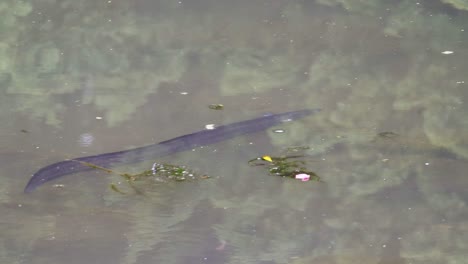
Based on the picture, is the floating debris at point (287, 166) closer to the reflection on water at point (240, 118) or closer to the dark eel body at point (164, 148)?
the reflection on water at point (240, 118)

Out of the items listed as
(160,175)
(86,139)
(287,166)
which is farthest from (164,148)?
(287,166)

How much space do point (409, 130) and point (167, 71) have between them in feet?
5.67

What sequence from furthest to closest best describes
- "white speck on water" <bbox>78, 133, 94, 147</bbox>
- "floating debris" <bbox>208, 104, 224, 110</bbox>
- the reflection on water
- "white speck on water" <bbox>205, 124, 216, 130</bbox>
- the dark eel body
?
"floating debris" <bbox>208, 104, 224, 110</bbox>
"white speck on water" <bbox>205, 124, 216, 130</bbox>
"white speck on water" <bbox>78, 133, 94, 147</bbox>
the dark eel body
the reflection on water

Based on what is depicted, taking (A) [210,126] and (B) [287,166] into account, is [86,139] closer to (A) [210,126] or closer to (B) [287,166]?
(A) [210,126]

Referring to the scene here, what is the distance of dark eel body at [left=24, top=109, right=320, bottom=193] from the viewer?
11.8 ft

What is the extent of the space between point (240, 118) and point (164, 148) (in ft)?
1.87

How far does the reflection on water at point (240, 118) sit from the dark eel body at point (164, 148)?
2.5 inches

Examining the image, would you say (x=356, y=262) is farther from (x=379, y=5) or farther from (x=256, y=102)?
(x=379, y=5)

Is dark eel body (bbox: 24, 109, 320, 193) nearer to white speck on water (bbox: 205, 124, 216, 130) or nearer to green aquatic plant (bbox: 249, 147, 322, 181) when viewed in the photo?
white speck on water (bbox: 205, 124, 216, 130)

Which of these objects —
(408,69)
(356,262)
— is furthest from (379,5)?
(356,262)

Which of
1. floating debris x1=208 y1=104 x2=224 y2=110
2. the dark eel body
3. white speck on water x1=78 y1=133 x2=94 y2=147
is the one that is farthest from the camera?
floating debris x1=208 y1=104 x2=224 y2=110

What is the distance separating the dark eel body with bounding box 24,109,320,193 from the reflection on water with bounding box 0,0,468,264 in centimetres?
6

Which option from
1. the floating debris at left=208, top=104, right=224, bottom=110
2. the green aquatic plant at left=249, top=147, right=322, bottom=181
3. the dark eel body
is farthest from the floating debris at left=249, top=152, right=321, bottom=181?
the floating debris at left=208, top=104, right=224, bottom=110

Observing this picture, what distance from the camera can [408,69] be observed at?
4.62 meters
